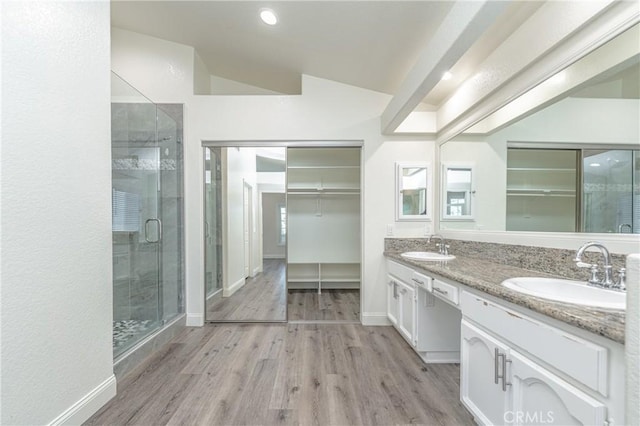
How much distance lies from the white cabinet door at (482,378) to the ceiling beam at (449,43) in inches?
61.1

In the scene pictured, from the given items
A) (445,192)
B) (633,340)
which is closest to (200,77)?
(445,192)

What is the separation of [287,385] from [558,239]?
1980 millimetres

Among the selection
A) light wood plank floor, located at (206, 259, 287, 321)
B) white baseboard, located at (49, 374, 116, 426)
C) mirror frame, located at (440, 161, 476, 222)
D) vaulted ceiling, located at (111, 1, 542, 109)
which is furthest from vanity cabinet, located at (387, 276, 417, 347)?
white baseboard, located at (49, 374, 116, 426)

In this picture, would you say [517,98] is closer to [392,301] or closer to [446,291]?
[446,291]

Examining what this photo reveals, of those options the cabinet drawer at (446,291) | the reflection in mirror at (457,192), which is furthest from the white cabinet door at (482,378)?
the reflection in mirror at (457,192)

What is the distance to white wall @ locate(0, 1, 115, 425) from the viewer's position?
3.87 feet

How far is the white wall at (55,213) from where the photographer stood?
1180 mm

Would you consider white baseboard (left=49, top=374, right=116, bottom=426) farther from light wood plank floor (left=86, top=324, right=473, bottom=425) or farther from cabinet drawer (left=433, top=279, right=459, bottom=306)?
cabinet drawer (left=433, top=279, right=459, bottom=306)

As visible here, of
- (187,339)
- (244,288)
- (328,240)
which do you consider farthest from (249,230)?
(187,339)

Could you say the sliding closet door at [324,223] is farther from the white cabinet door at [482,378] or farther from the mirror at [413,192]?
the white cabinet door at [482,378]

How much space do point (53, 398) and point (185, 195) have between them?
2061 mm

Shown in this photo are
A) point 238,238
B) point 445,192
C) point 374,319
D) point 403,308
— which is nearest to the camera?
point 403,308

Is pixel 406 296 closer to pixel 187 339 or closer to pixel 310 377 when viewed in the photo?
pixel 310 377

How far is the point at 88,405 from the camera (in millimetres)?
1560
